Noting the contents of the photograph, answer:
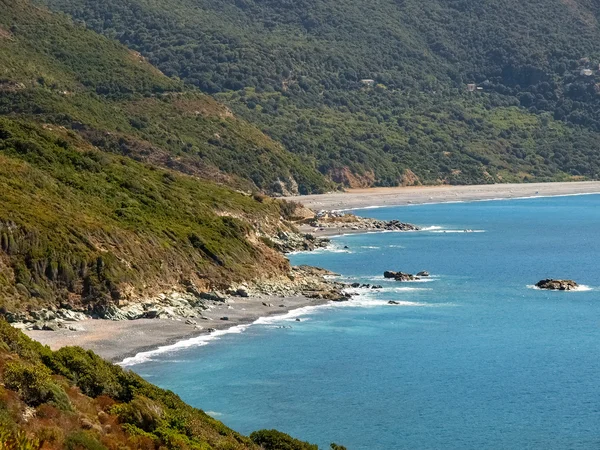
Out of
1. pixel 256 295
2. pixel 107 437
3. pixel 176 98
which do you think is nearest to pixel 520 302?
pixel 256 295

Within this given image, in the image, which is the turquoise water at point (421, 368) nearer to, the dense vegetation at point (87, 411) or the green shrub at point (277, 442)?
the green shrub at point (277, 442)

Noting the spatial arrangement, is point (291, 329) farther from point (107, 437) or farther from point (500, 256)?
point (500, 256)

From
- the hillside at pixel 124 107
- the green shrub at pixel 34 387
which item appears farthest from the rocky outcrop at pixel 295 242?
the green shrub at pixel 34 387

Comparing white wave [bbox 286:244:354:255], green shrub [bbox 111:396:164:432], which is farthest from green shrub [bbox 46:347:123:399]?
white wave [bbox 286:244:354:255]

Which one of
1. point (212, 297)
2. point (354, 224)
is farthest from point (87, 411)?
point (354, 224)

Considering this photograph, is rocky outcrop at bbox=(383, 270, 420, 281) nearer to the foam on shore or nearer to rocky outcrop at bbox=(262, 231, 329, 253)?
the foam on shore

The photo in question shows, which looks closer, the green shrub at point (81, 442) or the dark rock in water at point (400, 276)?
the green shrub at point (81, 442)
